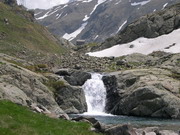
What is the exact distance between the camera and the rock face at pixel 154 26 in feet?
504

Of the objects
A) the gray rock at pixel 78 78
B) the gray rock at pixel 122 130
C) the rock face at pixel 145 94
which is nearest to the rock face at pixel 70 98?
the rock face at pixel 145 94

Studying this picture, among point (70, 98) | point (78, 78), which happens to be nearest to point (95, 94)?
point (78, 78)

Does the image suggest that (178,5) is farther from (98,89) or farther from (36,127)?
(36,127)

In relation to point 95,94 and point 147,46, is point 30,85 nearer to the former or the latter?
point 95,94

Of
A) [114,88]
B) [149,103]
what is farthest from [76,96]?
[149,103]

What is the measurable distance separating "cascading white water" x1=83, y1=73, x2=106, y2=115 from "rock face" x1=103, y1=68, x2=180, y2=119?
1.97 metres

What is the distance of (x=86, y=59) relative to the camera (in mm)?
119438

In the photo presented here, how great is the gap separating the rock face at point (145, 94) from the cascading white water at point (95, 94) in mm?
1966

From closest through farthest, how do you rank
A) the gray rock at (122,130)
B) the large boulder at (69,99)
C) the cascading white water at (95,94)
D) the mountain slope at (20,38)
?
the gray rock at (122,130) → the large boulder at (69,99) → the cascading white water at (95,94) → the mountain slope at (20,38)

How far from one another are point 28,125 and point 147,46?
416 ft

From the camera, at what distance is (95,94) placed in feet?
275

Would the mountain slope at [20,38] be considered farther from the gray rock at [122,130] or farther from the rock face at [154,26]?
the gray rock at [122,130]

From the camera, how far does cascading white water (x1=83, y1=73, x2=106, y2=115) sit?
267ft

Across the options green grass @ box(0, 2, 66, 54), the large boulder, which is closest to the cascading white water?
the large boulder
